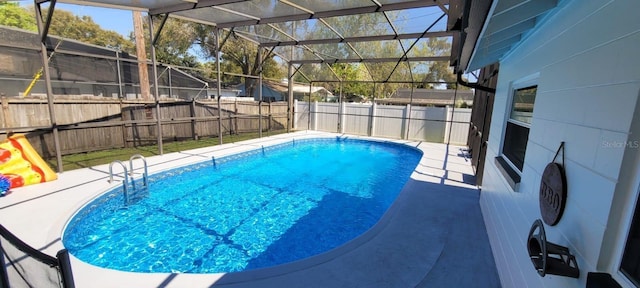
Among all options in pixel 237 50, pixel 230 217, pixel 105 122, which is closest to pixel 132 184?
pixel 230 217

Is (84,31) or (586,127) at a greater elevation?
(84,31)

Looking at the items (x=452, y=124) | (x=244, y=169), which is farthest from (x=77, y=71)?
(x=452, y=124)

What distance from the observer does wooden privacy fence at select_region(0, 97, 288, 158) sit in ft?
21.5

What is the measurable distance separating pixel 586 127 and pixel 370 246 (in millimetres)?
2563

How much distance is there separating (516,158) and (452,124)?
947cm

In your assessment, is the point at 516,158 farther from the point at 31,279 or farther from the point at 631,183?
the point at 31,279

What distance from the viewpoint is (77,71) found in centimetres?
1166

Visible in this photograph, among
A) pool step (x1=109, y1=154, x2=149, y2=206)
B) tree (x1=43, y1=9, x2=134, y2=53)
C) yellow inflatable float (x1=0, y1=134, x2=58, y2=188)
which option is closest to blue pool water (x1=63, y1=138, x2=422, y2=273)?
pool step (x1=109, y1=154, x2=149, y2=206)

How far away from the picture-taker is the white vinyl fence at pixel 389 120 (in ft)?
38.4

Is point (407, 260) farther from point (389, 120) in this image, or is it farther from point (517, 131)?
point (389, 120)

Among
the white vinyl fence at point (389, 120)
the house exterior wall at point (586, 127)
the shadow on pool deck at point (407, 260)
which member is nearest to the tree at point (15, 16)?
the white vinyl fence at point (389, 120)

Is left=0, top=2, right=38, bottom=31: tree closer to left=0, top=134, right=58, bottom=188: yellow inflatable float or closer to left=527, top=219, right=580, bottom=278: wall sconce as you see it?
left=0, top=134, right=58, bottom=188: yellow inflatable float

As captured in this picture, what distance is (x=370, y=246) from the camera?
3.36m

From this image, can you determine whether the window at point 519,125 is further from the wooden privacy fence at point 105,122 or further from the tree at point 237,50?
the tree at point 237,50
